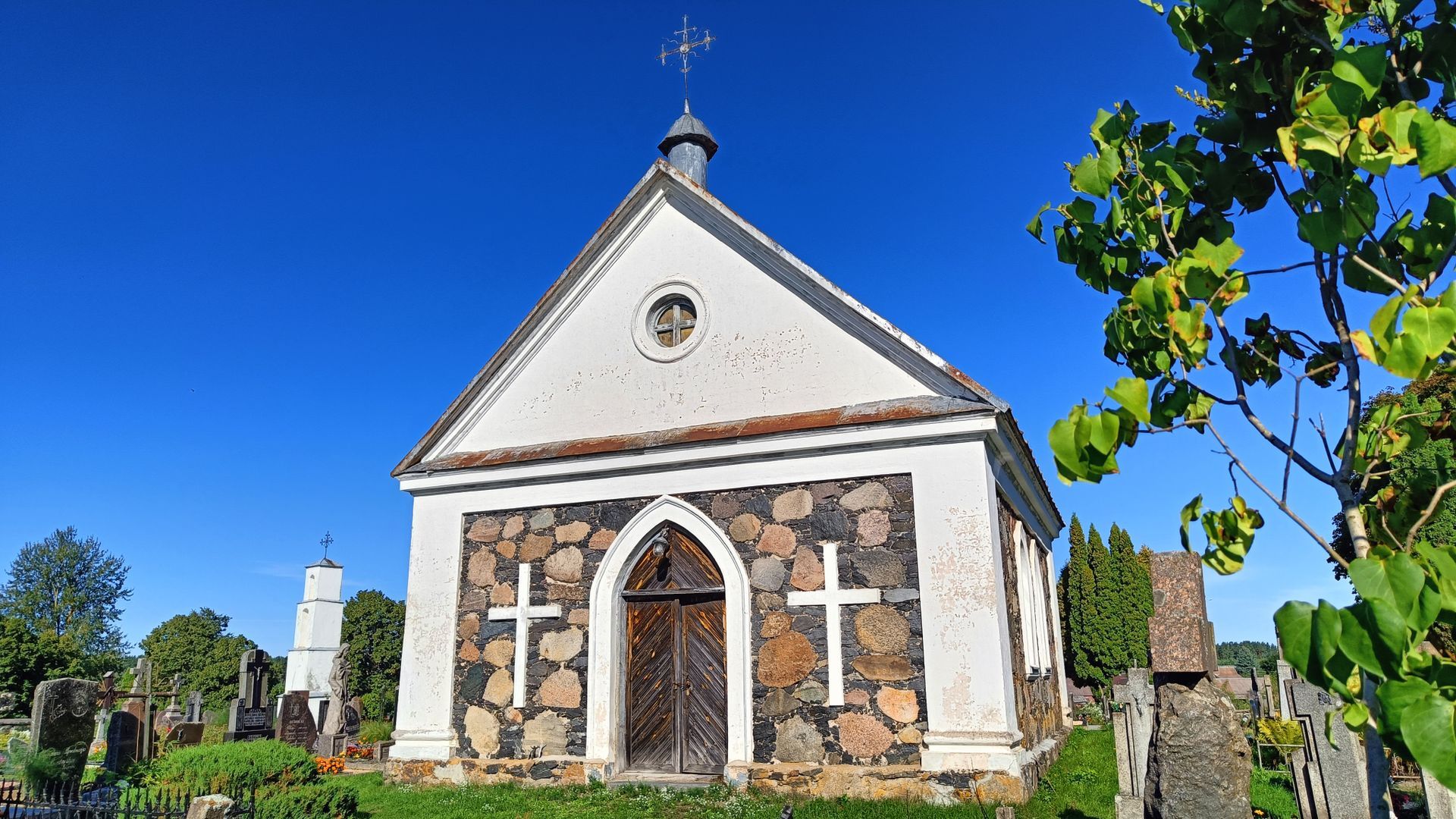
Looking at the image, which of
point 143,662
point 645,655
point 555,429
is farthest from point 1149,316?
point 143,662

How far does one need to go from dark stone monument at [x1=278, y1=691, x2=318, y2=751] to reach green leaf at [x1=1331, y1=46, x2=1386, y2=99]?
20.1 metres

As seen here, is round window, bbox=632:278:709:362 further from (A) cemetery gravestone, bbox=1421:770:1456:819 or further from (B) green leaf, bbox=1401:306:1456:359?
(B) green leaf, bbox=1401:306:1456:359

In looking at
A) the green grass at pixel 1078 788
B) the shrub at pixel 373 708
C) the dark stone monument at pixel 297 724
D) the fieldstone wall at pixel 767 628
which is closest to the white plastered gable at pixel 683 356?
the fieldstone wall at pixel 767 628

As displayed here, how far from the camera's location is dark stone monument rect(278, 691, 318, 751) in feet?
59.3

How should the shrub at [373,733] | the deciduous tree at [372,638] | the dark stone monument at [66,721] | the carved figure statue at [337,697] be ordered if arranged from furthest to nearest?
the deciduous tree at [372,638]
the shrub at [373,733]
the carved figure statue at [337,697]
the dark stone monument at [66,721]

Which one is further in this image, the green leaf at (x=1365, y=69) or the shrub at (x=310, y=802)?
the shrub at (x=310, y=802)

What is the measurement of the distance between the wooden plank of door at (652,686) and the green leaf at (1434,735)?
9.08 meters

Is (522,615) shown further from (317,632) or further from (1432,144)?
(317,632)

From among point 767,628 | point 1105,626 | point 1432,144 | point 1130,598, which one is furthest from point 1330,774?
point 1130,598

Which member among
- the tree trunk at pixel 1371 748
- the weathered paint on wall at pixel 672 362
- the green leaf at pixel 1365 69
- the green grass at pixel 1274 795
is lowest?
the green grass at pixel 1274 795

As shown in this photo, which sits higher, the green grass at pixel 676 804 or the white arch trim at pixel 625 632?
the white arch trim at pixel 625 632

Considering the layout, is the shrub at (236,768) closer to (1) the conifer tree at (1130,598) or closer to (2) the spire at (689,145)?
(2) the spire at (689,145)

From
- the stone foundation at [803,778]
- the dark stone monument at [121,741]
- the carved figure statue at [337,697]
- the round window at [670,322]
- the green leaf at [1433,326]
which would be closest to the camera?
the green leaf at [1433,326]

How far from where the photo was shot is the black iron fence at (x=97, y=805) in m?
7.25
